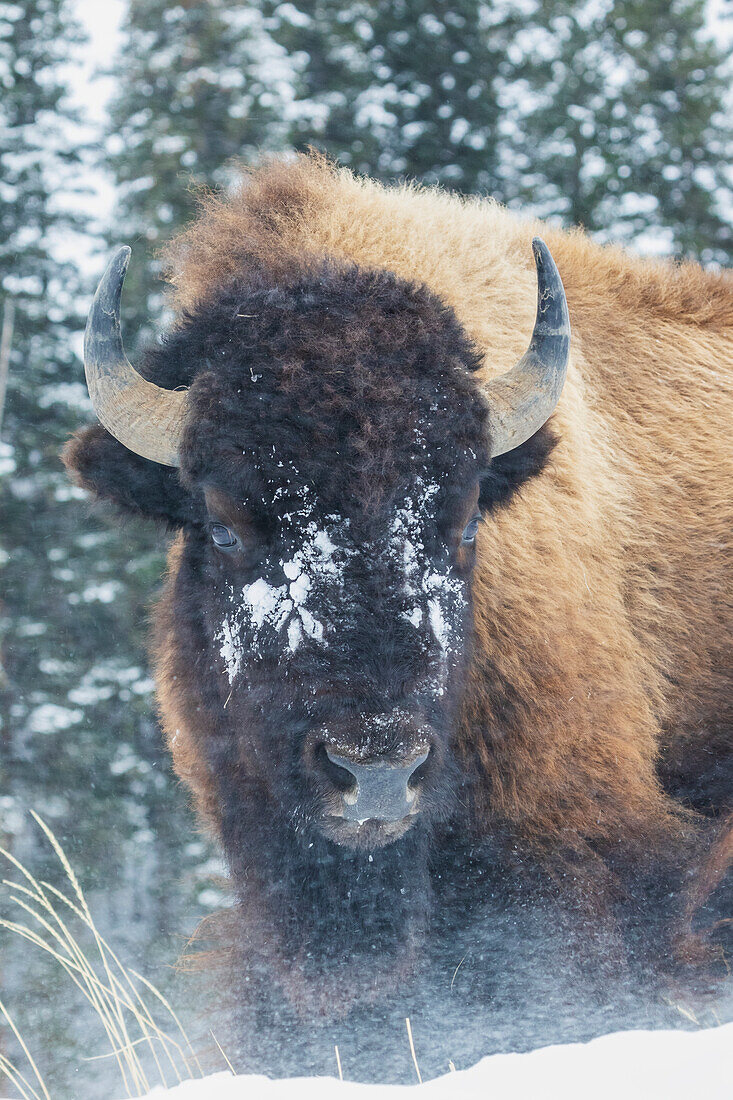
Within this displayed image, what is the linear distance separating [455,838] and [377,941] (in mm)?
482

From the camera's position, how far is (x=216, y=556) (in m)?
3.40

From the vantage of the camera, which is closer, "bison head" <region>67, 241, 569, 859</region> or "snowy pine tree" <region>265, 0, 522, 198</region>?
"bison head" <region>67, 241, 569, 859</region>

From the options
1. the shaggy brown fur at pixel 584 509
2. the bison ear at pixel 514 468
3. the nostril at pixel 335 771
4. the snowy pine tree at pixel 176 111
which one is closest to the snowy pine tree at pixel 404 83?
the snowy pine tree at pixel 176 111

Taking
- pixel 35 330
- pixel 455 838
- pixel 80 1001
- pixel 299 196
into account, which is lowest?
pixel 80 1001

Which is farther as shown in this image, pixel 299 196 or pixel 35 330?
pixel 35 330

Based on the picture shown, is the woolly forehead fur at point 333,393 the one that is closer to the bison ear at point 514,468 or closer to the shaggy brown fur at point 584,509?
the bison ear at point 514,468

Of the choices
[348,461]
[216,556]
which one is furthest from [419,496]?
[216,556]

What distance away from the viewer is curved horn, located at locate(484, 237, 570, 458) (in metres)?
3.37

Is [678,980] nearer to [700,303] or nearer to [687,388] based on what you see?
[687,388]

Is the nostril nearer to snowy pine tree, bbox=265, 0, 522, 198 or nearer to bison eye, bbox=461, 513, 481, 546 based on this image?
bison eye, bbox=461, 513, 481, 546

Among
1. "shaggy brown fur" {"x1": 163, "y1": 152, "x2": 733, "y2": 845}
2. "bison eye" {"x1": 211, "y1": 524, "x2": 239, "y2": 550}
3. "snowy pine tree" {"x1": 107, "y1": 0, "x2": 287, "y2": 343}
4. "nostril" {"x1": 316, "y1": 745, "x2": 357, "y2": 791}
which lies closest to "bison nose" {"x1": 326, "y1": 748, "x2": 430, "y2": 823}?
"nostril" {"x1": 316, "y1": 745, "x2": 357, "y2": 791}

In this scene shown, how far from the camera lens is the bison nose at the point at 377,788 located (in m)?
2.62

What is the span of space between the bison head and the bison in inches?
0.4

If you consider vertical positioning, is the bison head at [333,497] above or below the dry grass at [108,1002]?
above
